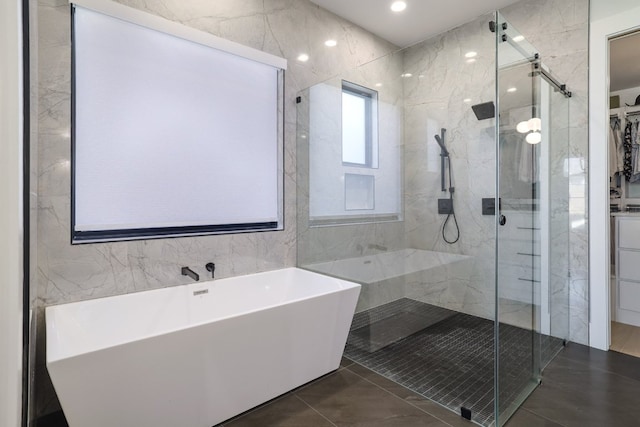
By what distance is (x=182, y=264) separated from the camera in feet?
7.52

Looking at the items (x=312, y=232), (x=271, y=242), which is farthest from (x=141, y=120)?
(x=312, y=232)

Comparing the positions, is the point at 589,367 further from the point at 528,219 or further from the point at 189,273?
the point at 189,273

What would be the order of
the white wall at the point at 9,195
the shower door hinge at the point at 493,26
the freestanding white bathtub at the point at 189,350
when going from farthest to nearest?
1. the shower door hinge at the point at 493,26
2. the freestanding white bathtub at the point at 189,350
3. the white wall at the point at 9,195

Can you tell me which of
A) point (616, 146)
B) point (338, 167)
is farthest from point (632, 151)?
point (338, 167)

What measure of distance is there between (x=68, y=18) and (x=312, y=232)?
85.8 inches

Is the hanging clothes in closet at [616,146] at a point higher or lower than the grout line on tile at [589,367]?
higher

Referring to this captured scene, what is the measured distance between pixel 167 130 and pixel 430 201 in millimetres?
2233

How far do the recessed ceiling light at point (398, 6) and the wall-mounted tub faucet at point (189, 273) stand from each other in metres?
2.93

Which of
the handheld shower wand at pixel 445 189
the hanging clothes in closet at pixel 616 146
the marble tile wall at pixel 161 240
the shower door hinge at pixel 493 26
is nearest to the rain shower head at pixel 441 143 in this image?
the handheld shower wand at pixel 445 189

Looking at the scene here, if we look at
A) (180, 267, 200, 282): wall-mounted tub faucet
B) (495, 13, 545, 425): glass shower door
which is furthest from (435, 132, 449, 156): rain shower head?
(180, 267, 200, 282): wall-mounted tub faucet

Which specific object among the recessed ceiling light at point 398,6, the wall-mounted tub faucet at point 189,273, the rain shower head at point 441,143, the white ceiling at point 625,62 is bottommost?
the wall-mounted tub faucet at point 189,273

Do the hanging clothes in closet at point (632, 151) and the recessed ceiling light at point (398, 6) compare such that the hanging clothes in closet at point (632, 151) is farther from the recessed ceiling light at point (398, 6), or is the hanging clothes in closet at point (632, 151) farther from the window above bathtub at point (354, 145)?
the recessed ceiling light at point (398, 6)

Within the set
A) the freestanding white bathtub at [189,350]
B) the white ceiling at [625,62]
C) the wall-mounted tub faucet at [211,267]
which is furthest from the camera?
the white ceiling at [625,62]

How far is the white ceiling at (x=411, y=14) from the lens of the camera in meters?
3.03
